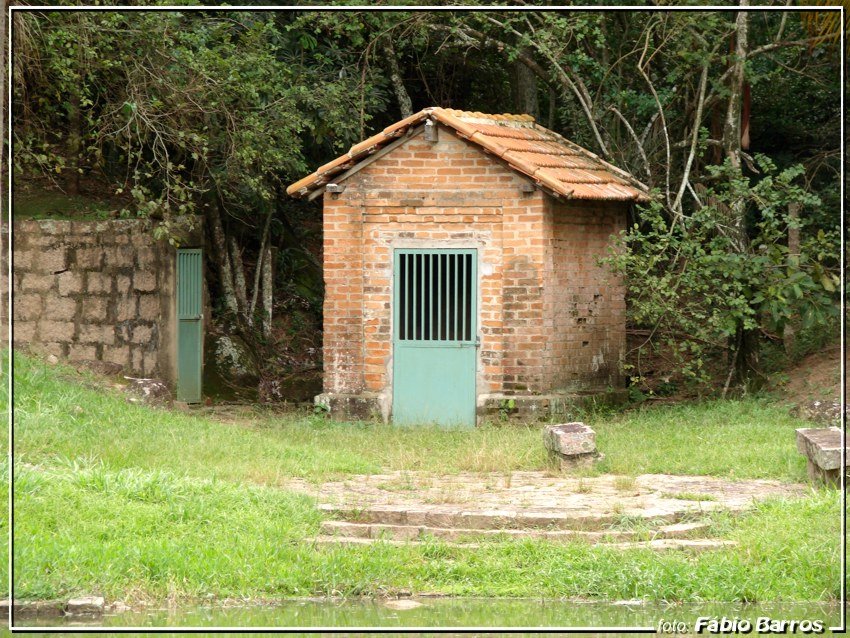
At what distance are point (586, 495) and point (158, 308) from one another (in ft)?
22.0

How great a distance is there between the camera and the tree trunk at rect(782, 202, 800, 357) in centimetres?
1239

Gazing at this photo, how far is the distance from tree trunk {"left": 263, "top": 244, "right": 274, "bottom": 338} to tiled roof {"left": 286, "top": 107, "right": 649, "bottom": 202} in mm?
3585

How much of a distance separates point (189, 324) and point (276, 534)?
7366 millimetres

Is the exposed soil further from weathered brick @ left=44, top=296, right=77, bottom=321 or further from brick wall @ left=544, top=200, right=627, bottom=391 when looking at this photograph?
weathered brick @ left=44, top=296, right=77, bottom=321

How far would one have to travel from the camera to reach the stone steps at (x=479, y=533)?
6973 mm

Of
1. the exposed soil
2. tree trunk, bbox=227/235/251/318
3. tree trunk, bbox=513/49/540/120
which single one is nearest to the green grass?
the exposed soil

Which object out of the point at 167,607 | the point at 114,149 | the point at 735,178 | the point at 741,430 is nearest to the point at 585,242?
the point at 735,178

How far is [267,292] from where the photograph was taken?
16062mm

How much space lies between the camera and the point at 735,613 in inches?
229

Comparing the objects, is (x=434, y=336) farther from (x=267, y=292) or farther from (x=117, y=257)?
(x=267, y=292)

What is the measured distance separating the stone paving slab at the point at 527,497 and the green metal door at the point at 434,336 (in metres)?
3.00

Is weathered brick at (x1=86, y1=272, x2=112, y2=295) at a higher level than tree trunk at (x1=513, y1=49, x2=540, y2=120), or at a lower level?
lower

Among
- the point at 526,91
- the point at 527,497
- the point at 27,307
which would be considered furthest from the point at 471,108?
the point at 527,497

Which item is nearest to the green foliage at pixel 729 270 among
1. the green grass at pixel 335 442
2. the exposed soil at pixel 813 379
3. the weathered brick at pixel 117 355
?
the exposed soil at pixel 813 379
